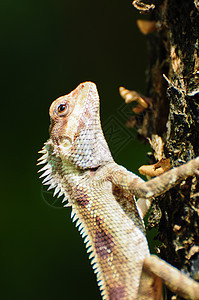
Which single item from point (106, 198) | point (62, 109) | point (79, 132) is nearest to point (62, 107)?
point (62, 109)

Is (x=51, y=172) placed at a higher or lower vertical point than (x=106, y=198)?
higher

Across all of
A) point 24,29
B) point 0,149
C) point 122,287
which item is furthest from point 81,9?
point 122,287

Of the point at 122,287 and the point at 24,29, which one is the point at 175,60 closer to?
the point at 122,287

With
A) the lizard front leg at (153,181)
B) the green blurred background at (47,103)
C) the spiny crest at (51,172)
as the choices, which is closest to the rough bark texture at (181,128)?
the lizard front leg at (153,181)

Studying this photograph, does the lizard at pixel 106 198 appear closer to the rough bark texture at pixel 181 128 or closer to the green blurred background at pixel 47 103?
the rough bark texture at pixel 181 128

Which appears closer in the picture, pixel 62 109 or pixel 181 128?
pixel 181 128

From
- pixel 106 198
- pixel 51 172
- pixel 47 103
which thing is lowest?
pixel 106 198

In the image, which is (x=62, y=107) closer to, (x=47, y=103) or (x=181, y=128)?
(x=181, y=128)
